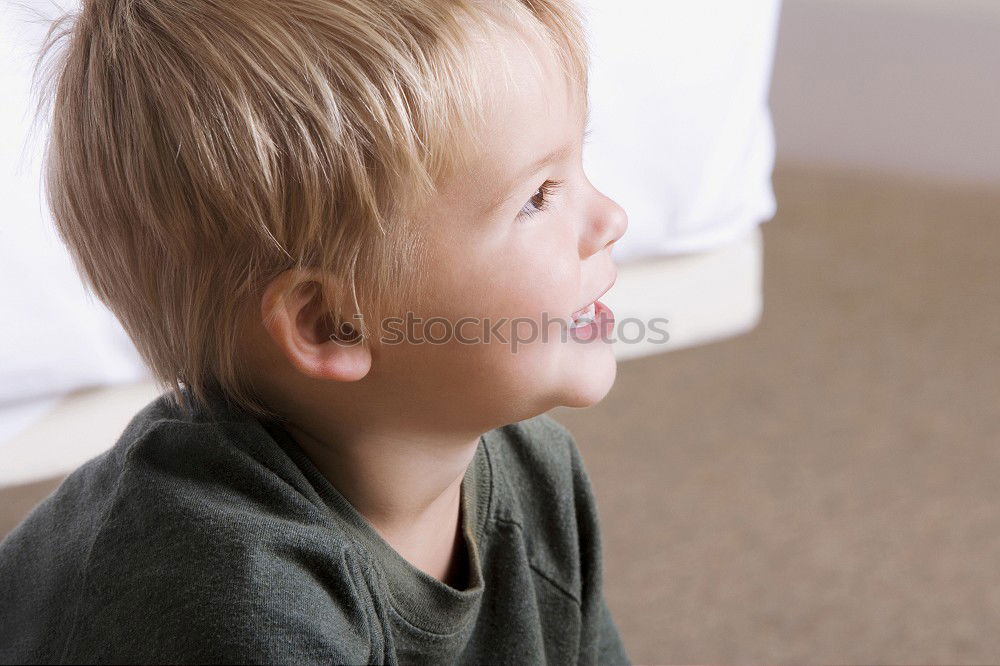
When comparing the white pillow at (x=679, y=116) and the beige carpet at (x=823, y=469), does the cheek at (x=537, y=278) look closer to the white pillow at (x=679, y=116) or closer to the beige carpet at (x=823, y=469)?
the white pillow at (x=679, y=116)

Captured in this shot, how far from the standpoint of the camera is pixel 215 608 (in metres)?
0.54

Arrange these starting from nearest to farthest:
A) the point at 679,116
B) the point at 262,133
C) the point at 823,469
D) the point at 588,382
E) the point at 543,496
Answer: the point at 262,133
the point at 588,382
the point at 543,496
the point at 679,116
the point at 823,469

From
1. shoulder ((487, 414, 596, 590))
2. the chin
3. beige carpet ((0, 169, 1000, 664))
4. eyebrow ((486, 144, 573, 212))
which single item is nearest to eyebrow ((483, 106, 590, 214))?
eyebrow ((486, 144, 573, 212))

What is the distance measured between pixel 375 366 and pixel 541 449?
0.63ft

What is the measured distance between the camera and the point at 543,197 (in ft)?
1.95

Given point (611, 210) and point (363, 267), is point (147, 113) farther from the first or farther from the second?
point (611, 210)

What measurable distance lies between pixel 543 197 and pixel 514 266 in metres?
0.04

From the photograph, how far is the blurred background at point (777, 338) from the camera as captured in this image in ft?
2.79

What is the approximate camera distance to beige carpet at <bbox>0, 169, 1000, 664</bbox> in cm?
112

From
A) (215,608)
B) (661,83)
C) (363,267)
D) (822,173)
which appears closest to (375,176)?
(363,267)

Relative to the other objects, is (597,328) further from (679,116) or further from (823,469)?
(823,469)

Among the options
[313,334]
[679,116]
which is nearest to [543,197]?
[313,334]
